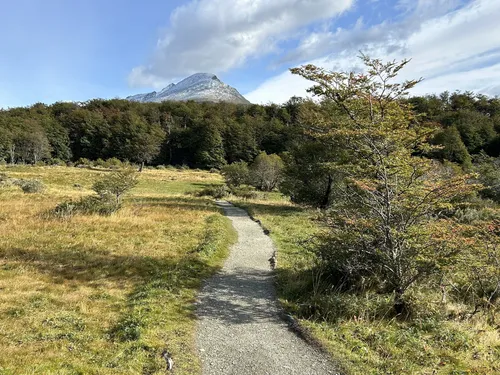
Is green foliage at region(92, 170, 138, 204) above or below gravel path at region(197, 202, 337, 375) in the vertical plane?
above

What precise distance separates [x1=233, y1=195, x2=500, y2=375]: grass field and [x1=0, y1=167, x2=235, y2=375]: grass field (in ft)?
7.74

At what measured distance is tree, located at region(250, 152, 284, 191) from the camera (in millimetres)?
42469

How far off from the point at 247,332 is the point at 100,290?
3930 millimetres

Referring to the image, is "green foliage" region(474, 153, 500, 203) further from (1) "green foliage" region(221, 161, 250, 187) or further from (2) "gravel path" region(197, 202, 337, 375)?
(2) "gravel path" region(197, 202, 337, 375)

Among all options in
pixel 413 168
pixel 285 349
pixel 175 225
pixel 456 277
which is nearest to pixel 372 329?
pixel 285 349

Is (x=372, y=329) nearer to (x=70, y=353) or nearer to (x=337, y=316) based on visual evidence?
(x=337, y=316)

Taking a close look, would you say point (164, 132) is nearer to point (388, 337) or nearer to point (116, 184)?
point (116, 184)

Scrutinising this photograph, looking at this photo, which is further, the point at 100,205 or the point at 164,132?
the point at 164,132

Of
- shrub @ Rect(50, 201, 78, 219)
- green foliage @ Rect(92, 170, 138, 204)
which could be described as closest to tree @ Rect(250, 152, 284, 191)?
green foliage @ Rect(92, 170, 138, 204)

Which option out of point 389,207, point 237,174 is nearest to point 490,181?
point 237,174

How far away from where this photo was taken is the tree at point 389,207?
7.25m

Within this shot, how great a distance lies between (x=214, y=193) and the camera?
3291cm

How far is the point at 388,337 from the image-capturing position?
5.99 m

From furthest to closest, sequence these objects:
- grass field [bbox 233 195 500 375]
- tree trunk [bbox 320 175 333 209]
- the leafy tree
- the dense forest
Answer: the dense forest → the leafy tree → tree trunk [bbox 320 175 333 209] → grass field [bbox 233 195 500 375]
